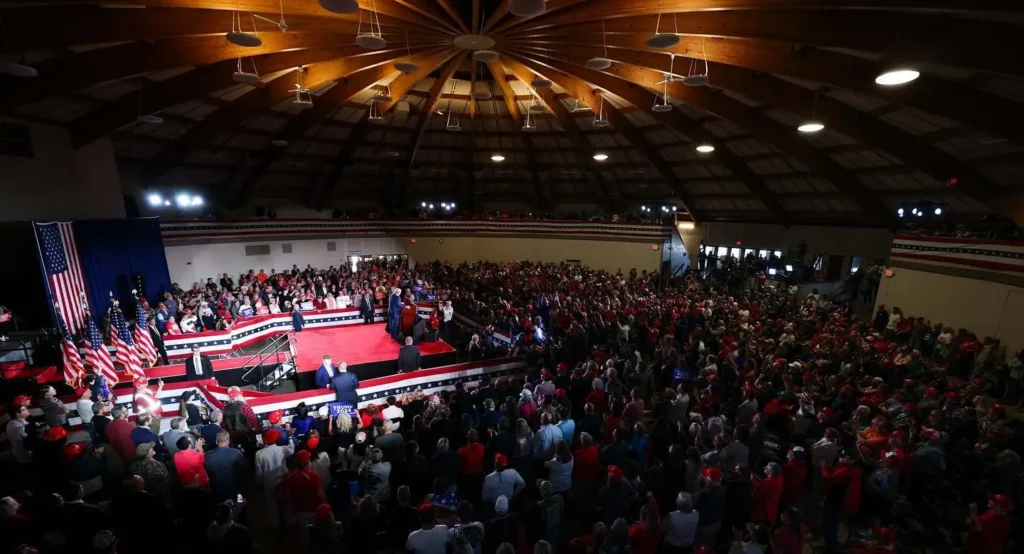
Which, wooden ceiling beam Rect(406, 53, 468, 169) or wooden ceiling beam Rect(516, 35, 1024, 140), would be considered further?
wooden ceiling beam Rect(406, 53, 468, 169)

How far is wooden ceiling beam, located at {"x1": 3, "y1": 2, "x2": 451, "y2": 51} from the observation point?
7.05 metres

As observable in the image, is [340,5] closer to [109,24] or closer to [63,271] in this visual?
[109,24]

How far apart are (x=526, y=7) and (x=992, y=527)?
27.1ft

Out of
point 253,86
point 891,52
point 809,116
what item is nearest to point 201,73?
point 253,86

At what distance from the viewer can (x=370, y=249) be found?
27266mm

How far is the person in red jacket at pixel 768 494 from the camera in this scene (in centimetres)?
553

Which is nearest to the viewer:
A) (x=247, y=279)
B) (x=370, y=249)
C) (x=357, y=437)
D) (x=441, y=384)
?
(x=357, y=437)

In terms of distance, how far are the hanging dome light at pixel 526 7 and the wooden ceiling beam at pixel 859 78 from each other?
4338mm

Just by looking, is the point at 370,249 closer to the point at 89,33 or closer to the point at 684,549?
the point at 89,33

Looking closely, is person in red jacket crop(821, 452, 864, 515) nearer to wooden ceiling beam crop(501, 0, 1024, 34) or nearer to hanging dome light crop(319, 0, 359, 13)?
wooden ceiling beam crop(501, 0, 1024, 34)

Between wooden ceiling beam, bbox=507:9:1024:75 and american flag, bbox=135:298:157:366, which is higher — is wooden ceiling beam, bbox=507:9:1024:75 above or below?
above

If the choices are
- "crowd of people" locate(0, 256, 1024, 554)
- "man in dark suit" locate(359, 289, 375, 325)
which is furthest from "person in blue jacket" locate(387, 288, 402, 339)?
"crowd of people" locate(0, 256, 1024, 554)

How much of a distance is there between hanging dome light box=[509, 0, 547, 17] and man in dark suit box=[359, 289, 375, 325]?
13.4 m

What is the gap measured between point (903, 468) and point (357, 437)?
7421mm
